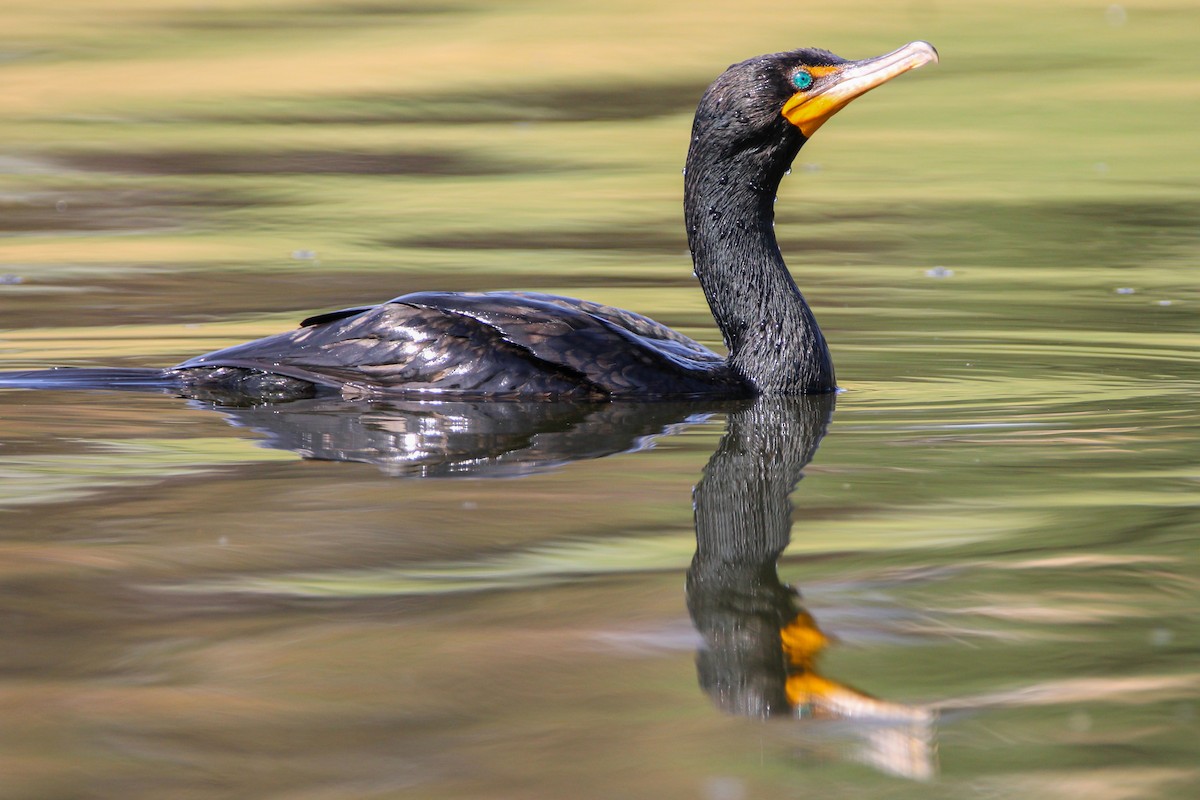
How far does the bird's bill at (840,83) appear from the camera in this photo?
595cm

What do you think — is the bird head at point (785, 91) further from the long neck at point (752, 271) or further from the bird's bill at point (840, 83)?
the long neck at point (752, 271)

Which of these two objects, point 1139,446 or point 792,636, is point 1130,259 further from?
point 792,636

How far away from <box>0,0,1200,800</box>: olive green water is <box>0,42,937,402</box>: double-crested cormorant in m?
0.17

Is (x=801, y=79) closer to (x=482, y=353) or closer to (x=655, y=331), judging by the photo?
(x=655, y=331)

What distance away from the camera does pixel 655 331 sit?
6.44 m

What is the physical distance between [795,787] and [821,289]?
22.2 ft

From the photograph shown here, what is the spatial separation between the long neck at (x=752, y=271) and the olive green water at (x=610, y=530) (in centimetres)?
27

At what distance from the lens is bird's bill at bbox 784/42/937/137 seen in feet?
19.5

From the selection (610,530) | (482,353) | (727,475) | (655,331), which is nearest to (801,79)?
(655,331)

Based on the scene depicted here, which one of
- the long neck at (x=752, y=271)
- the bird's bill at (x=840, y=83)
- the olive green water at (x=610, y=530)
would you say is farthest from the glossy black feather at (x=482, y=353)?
the bird's bill at (x=840, y=83)

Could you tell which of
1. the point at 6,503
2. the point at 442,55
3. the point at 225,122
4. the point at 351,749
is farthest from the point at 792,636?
the point at 442,55

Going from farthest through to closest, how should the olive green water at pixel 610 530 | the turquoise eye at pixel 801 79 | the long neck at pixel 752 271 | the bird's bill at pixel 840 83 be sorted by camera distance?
the long neck at pixel 752 271 < the turquoise eye at pixel 801 79 < the bird's bill at pixel 840 83 < the olive green water at pixel 610 530

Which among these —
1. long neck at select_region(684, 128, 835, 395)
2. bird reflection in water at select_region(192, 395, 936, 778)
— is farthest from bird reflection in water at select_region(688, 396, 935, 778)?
long neck at select_region(684, 128, 835, 395)

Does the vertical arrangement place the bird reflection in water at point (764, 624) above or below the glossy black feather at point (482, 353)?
below
